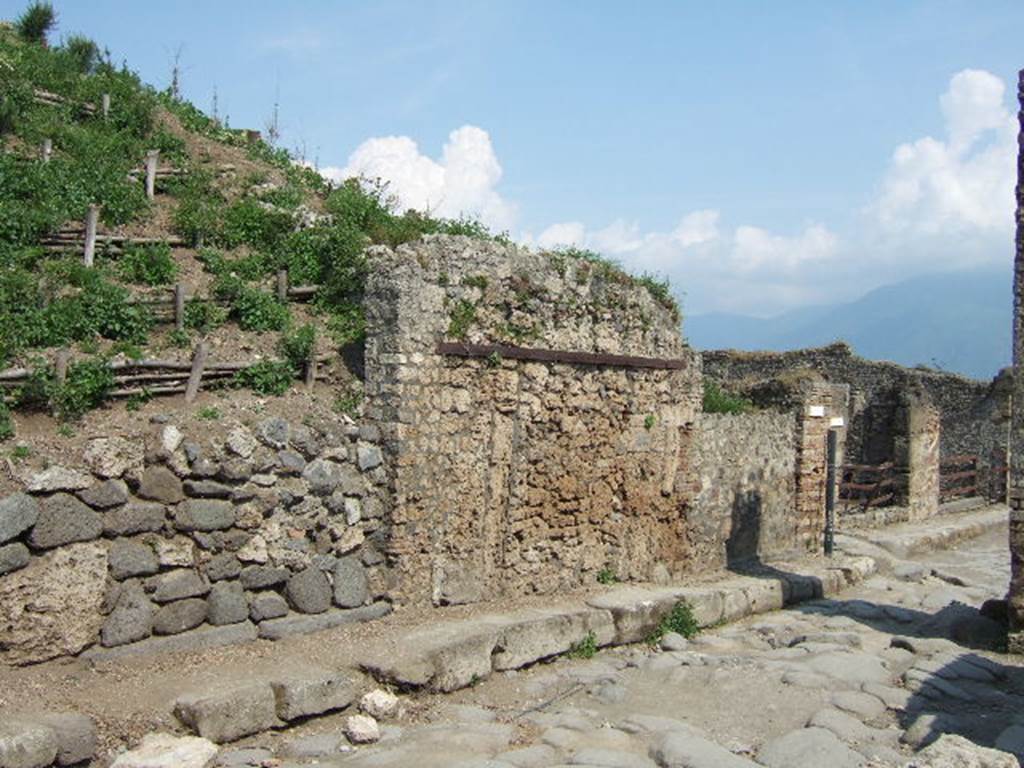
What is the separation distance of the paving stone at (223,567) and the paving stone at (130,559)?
0.40 m

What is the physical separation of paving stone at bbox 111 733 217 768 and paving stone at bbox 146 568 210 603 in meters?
1.21

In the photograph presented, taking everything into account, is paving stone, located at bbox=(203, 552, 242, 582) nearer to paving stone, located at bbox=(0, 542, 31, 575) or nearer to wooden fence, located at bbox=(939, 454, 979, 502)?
paving stone, located at bbox=(0, 542, 31, 575)

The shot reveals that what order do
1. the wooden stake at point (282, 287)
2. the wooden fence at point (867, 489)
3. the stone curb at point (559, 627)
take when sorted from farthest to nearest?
1. the wooden fence at point (867, 489)
2. the wooden stake at point (282, 287)
3. the stone curb at point (559, 627)

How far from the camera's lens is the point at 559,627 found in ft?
28.7

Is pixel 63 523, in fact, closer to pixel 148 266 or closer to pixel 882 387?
pixel 148 266

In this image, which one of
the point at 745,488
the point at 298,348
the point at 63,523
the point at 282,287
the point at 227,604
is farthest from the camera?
the point at 745,488

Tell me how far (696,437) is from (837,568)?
309 centimetres

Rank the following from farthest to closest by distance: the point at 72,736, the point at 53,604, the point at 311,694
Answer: the point at 311,694, the point at 53,604, the point at 72,736

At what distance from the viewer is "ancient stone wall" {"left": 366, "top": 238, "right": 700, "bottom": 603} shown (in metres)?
8.65

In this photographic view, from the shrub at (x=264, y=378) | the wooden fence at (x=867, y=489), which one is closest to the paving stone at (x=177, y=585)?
the shrub at (x=264, y=378)

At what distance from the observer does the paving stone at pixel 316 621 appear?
24.5 feet

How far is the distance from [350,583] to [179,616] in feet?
4.99

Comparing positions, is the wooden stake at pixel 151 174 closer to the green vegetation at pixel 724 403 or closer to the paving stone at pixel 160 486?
the paving stone at pixel 160 486

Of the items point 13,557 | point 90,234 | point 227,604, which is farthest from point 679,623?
point 90,234
